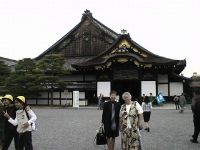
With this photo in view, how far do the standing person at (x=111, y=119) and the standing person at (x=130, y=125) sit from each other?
0.53 metres

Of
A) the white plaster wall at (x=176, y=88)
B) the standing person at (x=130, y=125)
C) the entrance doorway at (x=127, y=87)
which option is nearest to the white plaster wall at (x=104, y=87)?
the entrance doorway at (x=127, y=87)

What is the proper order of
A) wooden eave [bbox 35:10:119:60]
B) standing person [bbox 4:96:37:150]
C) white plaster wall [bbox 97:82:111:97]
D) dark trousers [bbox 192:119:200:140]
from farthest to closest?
wooden eave [bbox 35:10:119:60], white plaster wall [bbox 97:82:111:97], dark trousers [bbox 192:119:200:140], standing person [bbox 4:96:37:150]

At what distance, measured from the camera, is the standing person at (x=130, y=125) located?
7703 millimetres

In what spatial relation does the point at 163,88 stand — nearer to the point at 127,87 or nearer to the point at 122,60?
the point at 127,87

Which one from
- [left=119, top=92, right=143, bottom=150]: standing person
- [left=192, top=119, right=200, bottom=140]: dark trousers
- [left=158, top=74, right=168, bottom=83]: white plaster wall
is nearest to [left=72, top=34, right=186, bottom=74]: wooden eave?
[left=158, top=74, right=168, bottom=83]: white plaster wall

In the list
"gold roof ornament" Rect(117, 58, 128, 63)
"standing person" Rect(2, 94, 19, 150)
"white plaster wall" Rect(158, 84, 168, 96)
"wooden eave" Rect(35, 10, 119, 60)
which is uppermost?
"wooden eave" Rect(35, 10, 119, 60)

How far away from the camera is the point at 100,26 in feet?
137

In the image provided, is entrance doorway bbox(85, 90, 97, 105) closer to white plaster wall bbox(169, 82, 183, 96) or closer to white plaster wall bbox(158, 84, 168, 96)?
white plaster wall bbox(158, 84, 168, 96)

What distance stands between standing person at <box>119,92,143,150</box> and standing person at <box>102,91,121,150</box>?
1.74 ft

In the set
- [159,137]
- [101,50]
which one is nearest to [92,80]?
[101,50]

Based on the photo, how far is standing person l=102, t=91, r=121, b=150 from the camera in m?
8.51

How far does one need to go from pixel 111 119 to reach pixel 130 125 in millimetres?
840

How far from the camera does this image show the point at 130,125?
779cm

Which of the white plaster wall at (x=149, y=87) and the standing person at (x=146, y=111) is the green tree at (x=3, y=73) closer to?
the white plaster wall at (x=149, y=87)
